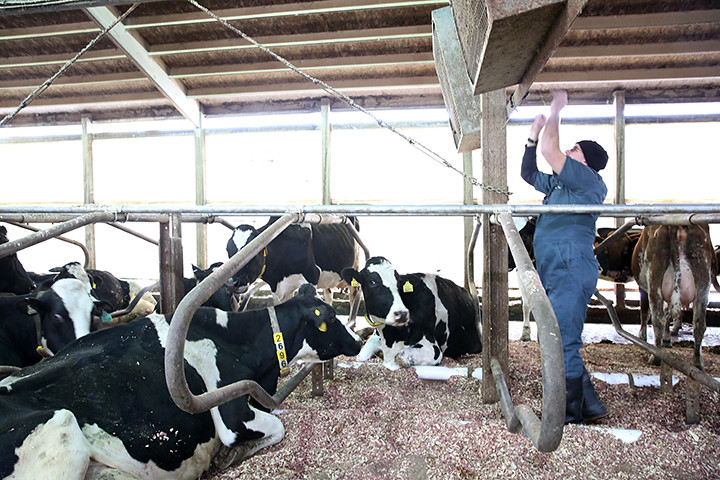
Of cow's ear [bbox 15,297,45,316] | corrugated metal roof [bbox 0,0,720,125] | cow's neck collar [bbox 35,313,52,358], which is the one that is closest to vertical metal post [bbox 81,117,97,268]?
corrugated metal roof [bbox 0,0,720,125]

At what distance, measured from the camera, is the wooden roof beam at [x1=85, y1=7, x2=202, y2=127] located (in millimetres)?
6117

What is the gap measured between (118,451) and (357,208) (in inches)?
62.7

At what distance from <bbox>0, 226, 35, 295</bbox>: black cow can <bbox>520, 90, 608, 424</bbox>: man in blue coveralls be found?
486 centimetres

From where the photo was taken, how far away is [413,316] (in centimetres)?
471

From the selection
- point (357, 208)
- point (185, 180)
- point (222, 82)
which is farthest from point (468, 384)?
point (185, 180)

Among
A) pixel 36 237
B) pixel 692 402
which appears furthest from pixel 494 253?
pixel 36 237

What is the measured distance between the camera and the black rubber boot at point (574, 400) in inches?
107

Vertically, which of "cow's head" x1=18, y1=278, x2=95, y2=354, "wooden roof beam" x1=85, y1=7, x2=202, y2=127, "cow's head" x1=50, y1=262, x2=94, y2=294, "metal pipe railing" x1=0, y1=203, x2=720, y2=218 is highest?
"wooden roof beam" x1=85, y1=7, x2=202, y2=127

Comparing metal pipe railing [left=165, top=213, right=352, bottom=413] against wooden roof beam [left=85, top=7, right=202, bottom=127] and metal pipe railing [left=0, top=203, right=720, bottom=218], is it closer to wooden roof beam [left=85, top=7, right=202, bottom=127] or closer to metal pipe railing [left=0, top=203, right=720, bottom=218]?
metal pipe railing [left=0, top=203, right=720, bottom=218]

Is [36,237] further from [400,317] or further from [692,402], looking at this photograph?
[692,402]

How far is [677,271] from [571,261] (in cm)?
231

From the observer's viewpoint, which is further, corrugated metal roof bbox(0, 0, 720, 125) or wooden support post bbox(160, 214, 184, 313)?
corrugated metal roof bbox(0, 0, 720, 125)

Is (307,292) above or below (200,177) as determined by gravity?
below

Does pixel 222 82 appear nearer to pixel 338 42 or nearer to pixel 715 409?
pixel 338 42
